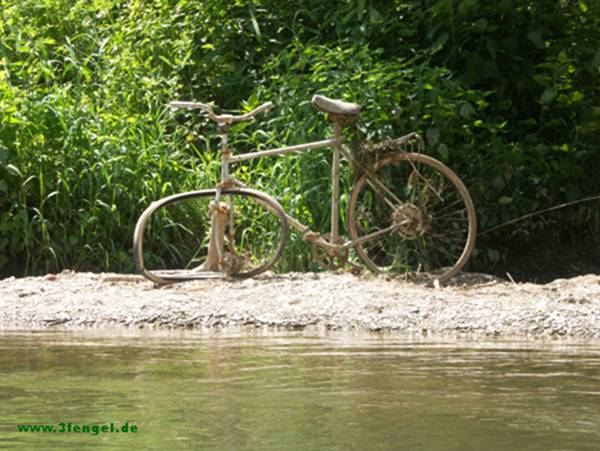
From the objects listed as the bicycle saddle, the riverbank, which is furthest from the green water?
the bicycle saddle

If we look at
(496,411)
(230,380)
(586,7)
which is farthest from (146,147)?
(496,411)

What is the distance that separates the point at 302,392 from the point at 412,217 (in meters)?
4.38

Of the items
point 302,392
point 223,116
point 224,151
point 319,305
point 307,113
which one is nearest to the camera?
point 302,392

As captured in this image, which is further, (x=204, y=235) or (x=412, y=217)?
(x=204, y=235)

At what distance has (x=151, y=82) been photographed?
1118 cm

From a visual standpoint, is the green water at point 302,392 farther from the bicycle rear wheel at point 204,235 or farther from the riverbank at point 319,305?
the bicycle rear wheel at point 204,235

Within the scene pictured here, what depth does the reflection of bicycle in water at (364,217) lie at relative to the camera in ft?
30.2

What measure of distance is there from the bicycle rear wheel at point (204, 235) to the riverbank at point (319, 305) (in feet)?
0.63

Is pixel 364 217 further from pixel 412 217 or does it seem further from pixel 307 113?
pixel 307 113

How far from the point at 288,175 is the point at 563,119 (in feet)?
8.18

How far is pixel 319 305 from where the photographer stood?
8.01m

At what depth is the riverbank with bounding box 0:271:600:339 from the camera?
7.43 metres

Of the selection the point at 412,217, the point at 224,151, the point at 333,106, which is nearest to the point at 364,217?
the point at 412,217

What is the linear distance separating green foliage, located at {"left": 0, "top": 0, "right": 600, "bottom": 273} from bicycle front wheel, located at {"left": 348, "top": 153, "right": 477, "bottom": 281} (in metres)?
0.33
